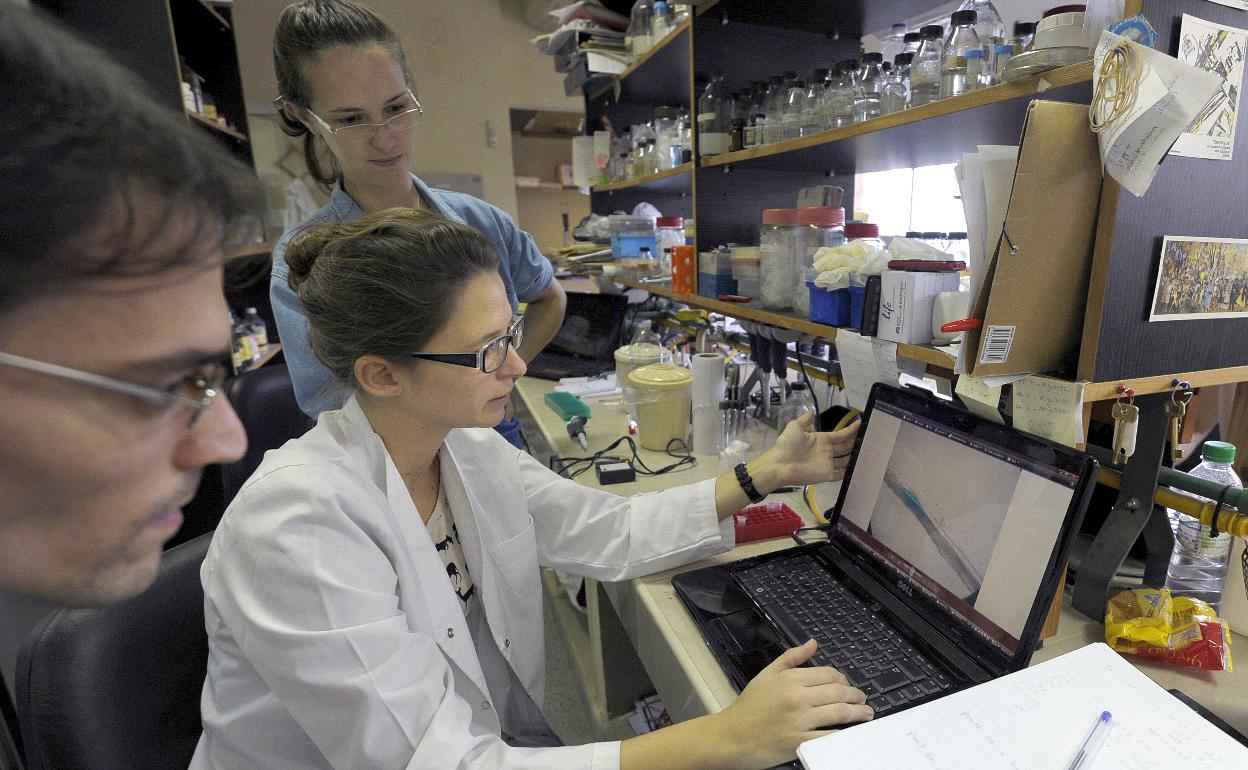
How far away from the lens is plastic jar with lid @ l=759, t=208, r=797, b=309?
1.27m

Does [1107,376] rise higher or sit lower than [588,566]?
higher

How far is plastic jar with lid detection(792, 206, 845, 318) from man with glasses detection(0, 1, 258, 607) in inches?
38.7

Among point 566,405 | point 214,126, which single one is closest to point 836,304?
point 566,405

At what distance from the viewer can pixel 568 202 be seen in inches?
178

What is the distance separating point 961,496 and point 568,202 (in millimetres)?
4125

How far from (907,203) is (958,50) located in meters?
1.26

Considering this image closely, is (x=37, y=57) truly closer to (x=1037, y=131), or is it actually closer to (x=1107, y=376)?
(x=1037, y=131)

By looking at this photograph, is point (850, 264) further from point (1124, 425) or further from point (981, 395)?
point (1124, 425)

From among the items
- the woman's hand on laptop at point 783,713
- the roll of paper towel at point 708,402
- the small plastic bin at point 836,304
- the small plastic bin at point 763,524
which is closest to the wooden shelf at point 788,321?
the small plastic bin at point 836,304

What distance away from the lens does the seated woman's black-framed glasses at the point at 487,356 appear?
0.87 meters

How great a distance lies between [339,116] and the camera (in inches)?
45.9

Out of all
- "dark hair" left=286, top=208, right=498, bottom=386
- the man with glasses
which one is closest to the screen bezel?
"dark hair" left=286, top=208, right=498, bottom=386

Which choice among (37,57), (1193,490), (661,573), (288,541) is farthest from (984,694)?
(37,57)

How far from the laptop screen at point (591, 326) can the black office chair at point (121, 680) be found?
5.87 ft
